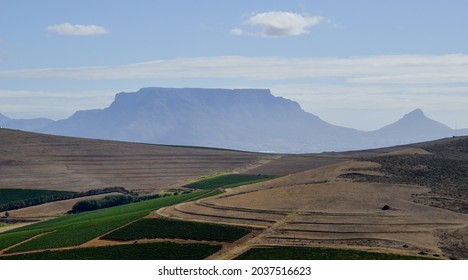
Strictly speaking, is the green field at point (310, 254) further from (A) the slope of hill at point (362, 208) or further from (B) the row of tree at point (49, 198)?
(B) the row of tree at point (49, 198)

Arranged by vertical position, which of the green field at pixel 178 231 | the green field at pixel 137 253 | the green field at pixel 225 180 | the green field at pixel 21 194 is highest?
the green field at pixel 225 180

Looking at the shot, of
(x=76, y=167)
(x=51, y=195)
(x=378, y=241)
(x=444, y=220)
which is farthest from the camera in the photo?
(x=76, y=167)

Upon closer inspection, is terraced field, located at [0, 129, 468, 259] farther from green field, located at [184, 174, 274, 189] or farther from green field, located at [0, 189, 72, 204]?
green field, located at [184, 174, 274, 189]

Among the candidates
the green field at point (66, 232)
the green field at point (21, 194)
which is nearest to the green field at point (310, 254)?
the green field at point (66, 232)

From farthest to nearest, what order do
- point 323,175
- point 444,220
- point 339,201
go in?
point 323,175 → point 339,201 → point 444,220

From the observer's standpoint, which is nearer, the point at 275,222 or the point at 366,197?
the point at 275,222

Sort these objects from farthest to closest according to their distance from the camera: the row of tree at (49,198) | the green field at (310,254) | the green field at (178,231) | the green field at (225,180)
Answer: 1. the green field at (225,180)
2. the row of tree at (49,198)
3. the green field at (178,231)
4. the green field at (310,254)

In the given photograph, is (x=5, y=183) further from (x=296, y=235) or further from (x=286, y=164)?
(x=296, y=235)

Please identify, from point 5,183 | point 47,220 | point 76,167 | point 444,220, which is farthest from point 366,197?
point 76,167
